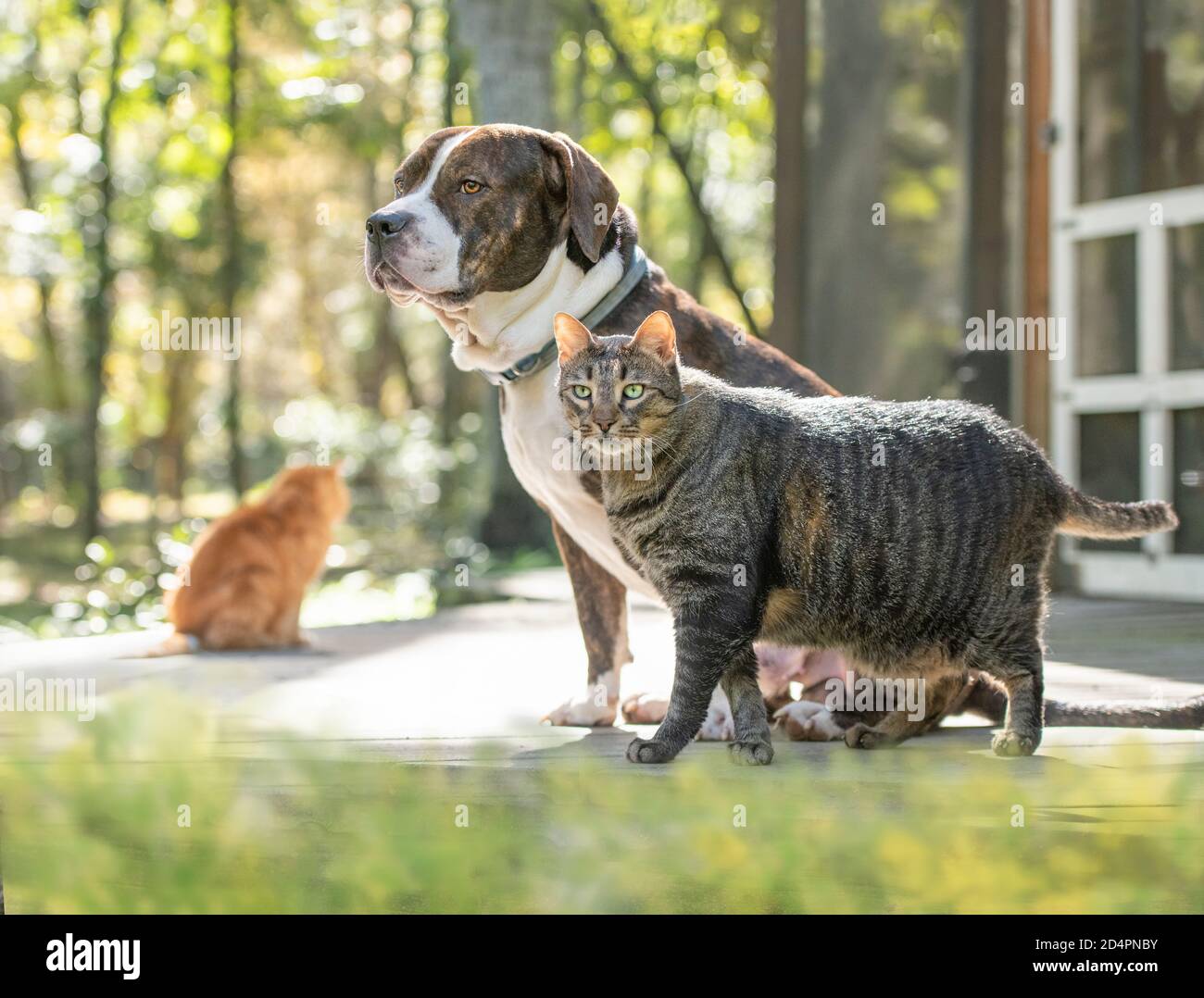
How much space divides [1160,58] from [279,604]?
4.31 metres

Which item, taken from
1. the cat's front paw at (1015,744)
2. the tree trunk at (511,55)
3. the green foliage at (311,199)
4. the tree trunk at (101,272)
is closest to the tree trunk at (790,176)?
the green foliage at (311,199)

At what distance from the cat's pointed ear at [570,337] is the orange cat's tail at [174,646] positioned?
226 cm

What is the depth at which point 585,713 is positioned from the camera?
10.2 ft

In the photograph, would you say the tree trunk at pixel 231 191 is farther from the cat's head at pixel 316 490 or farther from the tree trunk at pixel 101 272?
the cat's head at pixel 316 490

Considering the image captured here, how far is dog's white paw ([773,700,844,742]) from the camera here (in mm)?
2844

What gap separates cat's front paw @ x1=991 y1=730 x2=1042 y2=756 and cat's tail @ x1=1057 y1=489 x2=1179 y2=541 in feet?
1.44

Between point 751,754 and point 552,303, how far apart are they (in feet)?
3.78

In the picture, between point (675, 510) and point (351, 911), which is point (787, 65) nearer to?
point (675, 510)

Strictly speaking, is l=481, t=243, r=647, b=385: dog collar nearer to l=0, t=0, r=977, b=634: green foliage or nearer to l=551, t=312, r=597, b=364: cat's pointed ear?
l=551, t=312, r=597, b=364: cat's pointed ear

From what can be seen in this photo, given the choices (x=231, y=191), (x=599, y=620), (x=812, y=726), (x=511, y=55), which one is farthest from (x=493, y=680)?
(x=231, y=191)

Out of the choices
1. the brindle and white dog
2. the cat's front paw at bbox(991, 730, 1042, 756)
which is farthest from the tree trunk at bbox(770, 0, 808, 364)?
the cat's front paw at bbox(991, 730, 1042, 756)

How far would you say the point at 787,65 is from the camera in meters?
6.11

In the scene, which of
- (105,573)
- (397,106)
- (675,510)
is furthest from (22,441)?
(675,510)

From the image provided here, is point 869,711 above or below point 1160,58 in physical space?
below
